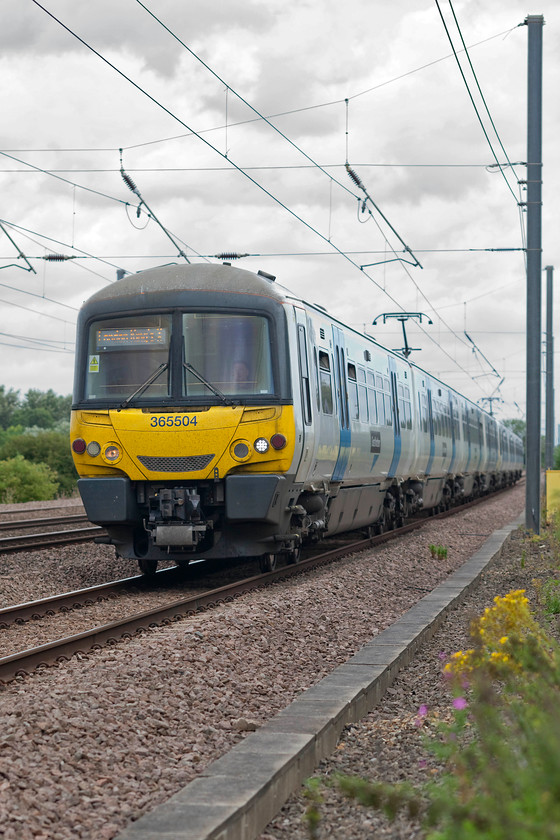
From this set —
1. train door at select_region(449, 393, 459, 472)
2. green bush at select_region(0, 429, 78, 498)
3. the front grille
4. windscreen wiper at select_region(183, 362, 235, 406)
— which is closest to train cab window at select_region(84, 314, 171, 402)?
windscreen wiper at select_region(183, 362, 235, 406)

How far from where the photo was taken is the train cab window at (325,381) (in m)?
12.4

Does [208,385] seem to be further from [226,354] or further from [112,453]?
[112,453]

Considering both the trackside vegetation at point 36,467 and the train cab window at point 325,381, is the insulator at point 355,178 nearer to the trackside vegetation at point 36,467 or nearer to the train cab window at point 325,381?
the train cab window at point 325,381

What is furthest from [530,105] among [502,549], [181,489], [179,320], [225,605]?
[225,605]

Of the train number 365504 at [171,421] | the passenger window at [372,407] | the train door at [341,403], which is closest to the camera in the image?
the train number 365504 at [171,421]

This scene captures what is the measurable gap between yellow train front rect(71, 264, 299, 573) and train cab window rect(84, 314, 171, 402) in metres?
0.01

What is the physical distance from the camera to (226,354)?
10977 mm

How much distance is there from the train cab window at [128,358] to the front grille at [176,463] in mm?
691

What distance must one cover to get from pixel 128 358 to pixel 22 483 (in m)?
24.5

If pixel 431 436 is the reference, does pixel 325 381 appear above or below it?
above

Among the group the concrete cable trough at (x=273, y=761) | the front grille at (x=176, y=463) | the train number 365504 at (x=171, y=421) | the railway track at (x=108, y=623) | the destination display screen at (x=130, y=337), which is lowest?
the railway track at (x=108, y=623)

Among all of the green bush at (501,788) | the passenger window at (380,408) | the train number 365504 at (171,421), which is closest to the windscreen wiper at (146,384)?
the train number 365504 at (171,421)

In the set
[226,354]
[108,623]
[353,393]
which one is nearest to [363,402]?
[353,393]

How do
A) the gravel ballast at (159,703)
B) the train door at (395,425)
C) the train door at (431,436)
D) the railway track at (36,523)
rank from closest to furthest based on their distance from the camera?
the gravel ballast at (159,703)
the train door at (395,425)
the railway track at (36,523)
the train door at (431,436)
